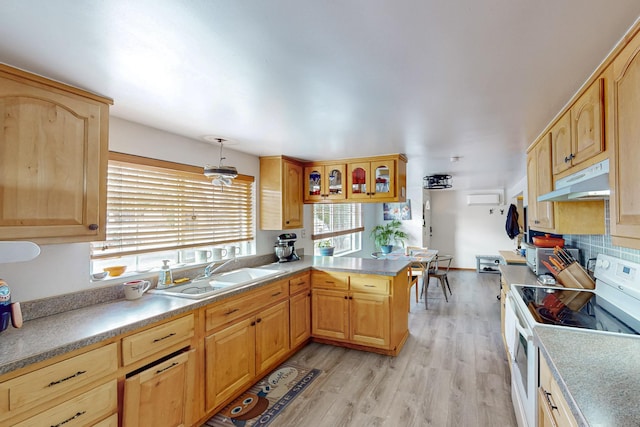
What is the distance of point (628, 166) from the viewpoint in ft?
3.89

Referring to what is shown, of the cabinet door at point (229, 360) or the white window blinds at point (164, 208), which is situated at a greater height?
the white window blinds at point (164, 208)

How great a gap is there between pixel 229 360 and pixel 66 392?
1056mm

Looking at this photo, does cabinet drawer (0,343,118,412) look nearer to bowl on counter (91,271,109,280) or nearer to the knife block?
bowl on counter (91,271,109,280)

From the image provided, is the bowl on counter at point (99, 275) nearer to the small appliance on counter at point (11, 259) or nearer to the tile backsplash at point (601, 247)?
the small appliance on counter at point (11, 259)

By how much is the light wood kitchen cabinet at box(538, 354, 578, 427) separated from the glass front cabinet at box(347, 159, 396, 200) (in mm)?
2127

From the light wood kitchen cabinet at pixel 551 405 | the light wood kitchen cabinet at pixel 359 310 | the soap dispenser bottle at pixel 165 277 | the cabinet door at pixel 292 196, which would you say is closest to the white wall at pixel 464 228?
the light wood kitchen cabinet at pixel 359 310

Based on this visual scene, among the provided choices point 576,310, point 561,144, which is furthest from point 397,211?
point 576,310

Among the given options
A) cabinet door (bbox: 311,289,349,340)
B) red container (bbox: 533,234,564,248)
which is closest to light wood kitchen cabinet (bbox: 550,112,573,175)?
red container (bbox: 533,234,564,248)

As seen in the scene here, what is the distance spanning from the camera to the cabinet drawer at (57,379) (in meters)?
1.23

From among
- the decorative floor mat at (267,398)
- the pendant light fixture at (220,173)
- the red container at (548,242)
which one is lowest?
the decorative floor mat at (267,398)

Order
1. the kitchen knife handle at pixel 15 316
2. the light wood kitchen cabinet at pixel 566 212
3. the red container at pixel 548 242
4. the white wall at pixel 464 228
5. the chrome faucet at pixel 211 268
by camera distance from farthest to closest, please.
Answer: the white wall at pixel 464 228 < the red container at pixel 548 242 < the chrome faucet at pixel 211 268 < the light wood kitchen cabinet at pixel 566 212 < the kitchen knife handle at pixel 15 316

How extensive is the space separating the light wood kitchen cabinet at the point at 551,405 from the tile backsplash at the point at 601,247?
41.5 inches

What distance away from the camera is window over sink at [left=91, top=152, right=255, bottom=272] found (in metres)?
2.20

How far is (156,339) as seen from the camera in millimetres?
1783
